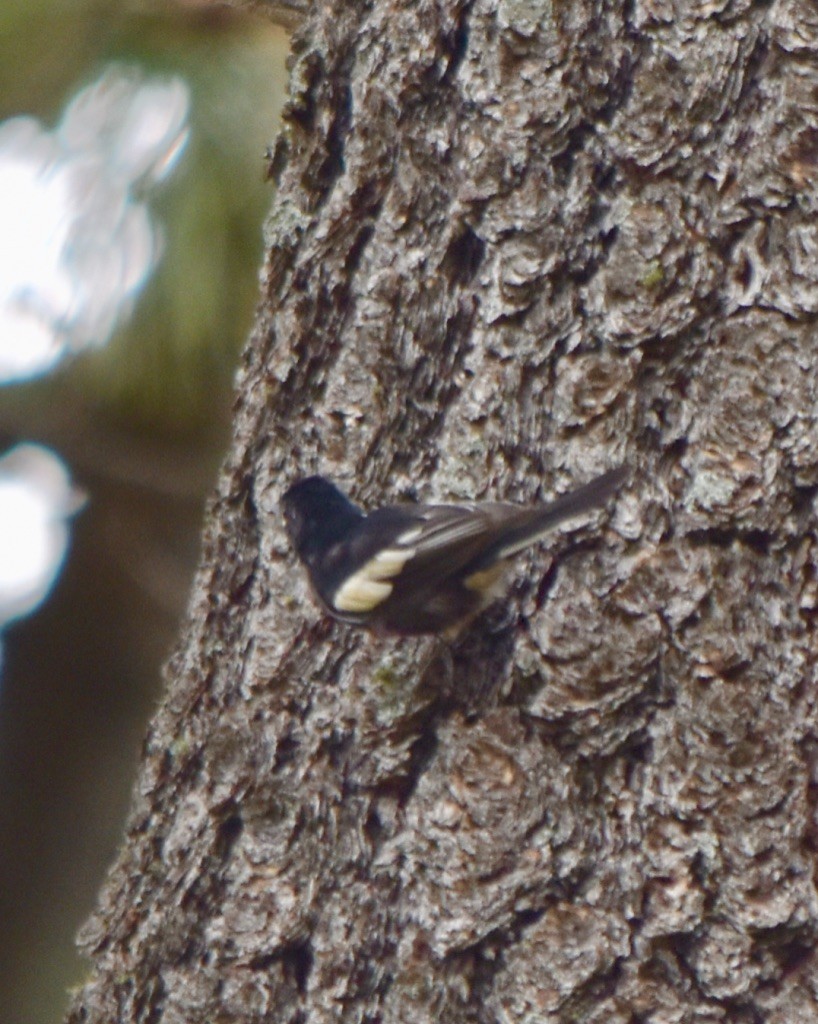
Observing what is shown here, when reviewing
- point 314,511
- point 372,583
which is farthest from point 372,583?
point 314,511

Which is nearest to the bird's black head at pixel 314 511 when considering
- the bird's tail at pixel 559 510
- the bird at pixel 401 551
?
the bird at pixel 401 551

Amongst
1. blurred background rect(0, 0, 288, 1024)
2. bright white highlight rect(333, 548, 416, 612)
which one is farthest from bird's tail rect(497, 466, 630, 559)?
blurred background rect(0, 0, 288, 1024)

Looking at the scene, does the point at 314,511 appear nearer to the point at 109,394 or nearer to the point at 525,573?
the point at 525,573

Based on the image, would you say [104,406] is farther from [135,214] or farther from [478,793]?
[478,793]

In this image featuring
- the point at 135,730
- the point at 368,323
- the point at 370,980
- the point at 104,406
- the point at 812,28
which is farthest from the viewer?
the point at 135,730

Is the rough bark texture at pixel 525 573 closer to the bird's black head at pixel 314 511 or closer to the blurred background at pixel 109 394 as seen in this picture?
the bird's black head at pixel 314 511

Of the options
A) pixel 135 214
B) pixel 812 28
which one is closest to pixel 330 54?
pixel 812 28

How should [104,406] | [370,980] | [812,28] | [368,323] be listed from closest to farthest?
1. [812,28]
2. [370,980]
3. [368,323]
4. [104,406]

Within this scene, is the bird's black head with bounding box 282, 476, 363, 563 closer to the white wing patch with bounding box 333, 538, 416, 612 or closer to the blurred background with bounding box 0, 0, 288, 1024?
the white wing patch with bounding box 333, 538, 416, 612
